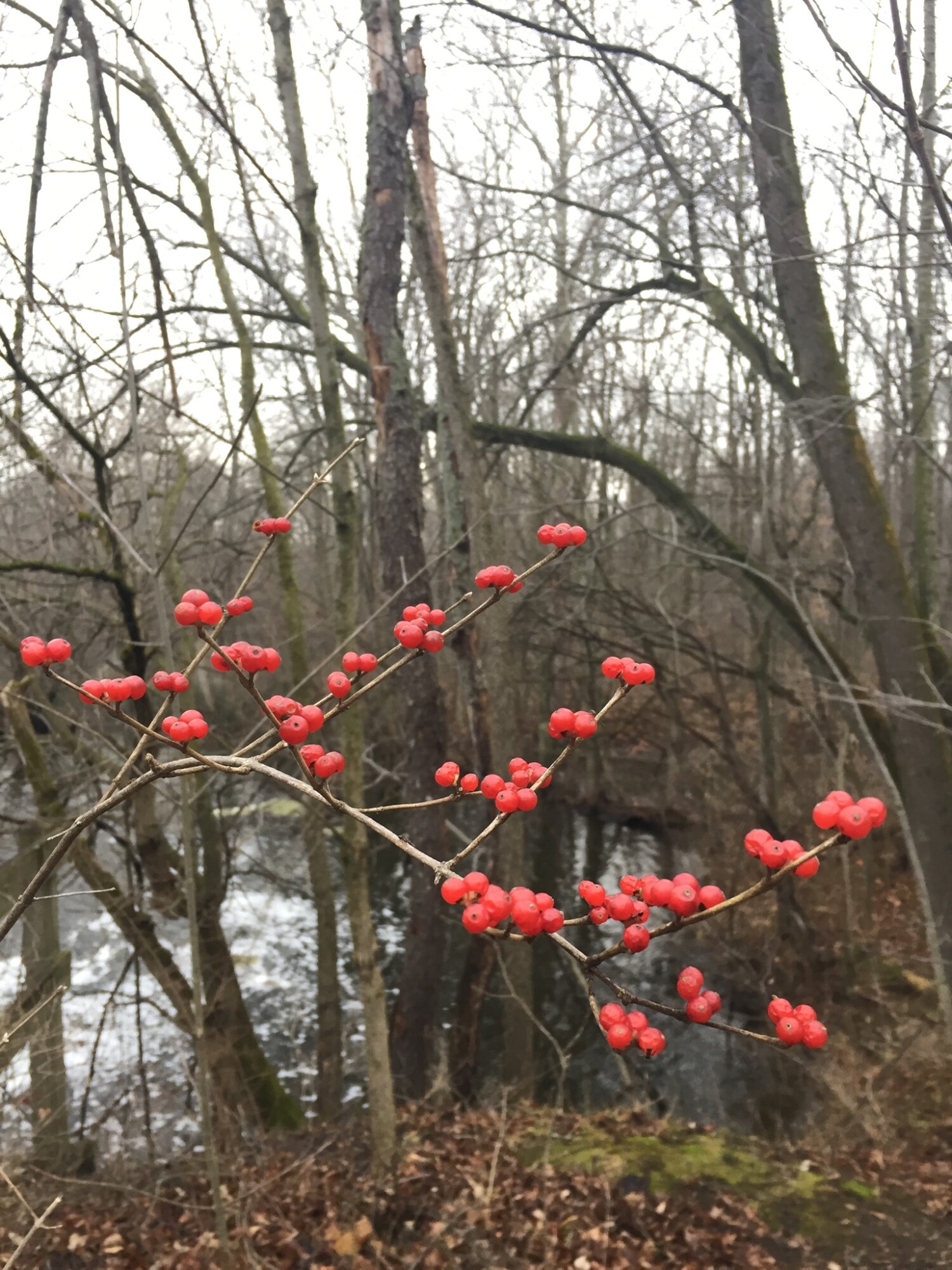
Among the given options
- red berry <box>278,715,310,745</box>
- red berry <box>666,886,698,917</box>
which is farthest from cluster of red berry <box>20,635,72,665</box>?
red berry <box>666,886,698,917</box>

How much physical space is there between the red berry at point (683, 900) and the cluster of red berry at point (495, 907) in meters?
0.12

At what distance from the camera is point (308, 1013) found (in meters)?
8.00

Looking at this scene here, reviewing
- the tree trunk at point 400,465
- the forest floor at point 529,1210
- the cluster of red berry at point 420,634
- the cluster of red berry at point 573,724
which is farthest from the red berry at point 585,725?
the tree trunk at point 400,465

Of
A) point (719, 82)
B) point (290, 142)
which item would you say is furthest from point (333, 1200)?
point (719, 82)

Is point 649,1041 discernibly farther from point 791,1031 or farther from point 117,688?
point 117,688

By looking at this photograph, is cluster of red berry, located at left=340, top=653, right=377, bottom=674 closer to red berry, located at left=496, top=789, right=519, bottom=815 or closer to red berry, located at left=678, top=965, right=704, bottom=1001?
red berry, located at left=496, top=789, right=519, bottom=815

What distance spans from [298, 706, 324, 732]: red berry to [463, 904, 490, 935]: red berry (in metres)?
0.33

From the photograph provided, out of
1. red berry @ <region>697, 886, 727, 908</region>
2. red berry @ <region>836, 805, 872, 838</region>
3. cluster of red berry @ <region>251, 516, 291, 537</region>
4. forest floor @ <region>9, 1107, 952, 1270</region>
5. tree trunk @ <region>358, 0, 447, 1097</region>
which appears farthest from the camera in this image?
tree trunk @ <region>358, 0, 447, 1097</region>

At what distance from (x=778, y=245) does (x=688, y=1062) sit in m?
6.94

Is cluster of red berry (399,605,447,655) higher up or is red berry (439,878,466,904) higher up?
cluster of red berry (399,605,447,655)

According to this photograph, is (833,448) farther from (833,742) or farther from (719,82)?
(833,742)

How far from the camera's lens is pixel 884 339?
8.33 m

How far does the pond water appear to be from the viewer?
6367 mm

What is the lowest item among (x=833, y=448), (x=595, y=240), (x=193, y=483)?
(x=833, y=448)
